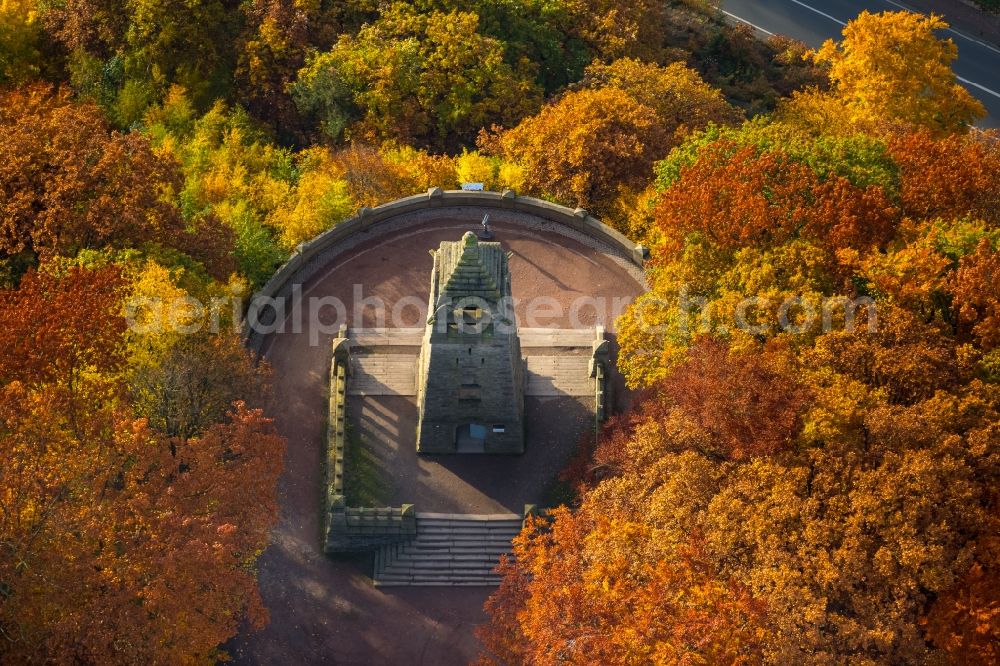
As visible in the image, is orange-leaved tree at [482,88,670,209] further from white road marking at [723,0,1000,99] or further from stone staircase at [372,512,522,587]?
white road marking at [723,0,1000,99]

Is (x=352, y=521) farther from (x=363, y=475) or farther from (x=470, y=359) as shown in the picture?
(x=470, y=359)

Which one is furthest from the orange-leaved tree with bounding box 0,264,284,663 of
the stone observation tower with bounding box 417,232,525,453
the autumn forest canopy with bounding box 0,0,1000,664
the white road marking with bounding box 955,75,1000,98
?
the white road marking with bounding box 955,75,1000,98

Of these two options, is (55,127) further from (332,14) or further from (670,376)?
(670,376)

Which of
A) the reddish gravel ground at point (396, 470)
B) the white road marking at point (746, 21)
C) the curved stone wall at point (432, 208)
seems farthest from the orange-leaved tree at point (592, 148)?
the white road marking at point (746, 21)

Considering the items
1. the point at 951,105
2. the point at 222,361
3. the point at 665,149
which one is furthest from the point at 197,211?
the point at 951,105

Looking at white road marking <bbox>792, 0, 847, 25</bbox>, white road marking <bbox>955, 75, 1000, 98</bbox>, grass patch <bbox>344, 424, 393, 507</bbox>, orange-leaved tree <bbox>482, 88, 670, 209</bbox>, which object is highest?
white road marking <bbox>792, 0, 847, 25</bbox>
